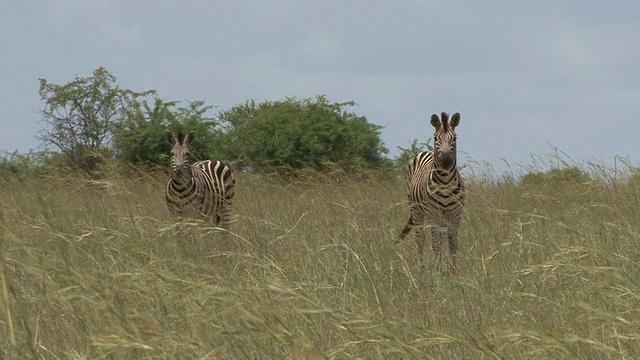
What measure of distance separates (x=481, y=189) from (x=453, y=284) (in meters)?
5.34

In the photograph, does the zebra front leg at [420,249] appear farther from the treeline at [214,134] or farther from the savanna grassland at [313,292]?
the treeline at [214,134]

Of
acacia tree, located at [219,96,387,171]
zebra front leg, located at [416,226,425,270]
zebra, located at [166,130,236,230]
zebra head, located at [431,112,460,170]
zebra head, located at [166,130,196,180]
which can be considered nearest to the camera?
zebra front leg, located at [416,226,425,270]

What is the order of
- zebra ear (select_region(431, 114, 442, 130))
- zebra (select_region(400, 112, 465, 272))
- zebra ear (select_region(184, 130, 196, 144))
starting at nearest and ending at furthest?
1. zebra (select_region(400, 112, 465, 272))
2. zebra ear (select_region(431, 114, 442, 130))
3. zebra ear (select_region(184, 130, 196, 144))

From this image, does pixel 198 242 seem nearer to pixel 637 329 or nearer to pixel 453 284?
pixel 453 284

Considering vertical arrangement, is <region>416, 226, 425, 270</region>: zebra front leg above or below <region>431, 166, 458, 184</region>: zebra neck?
below

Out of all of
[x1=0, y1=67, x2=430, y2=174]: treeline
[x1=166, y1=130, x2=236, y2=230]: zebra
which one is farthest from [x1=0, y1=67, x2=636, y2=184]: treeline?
[x1=166, y1=130, x2=236, y2=230]: zebra

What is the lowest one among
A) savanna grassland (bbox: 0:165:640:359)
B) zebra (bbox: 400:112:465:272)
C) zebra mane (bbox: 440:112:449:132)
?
savanna grassland (bbox: 0:165:640:359)

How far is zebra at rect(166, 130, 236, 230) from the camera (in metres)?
9.02

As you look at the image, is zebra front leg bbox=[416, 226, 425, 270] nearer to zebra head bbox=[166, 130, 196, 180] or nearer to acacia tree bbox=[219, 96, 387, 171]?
zebra head bbox=[166, 130, 196, 180]

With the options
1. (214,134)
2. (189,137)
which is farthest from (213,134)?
(189,137)

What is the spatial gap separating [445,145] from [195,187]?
A: 8.26 feet

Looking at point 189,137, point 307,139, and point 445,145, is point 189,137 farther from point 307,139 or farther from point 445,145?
point 307,139

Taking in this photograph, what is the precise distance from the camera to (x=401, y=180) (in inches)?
485

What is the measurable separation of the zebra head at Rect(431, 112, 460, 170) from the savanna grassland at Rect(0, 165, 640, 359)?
0.57 meters
